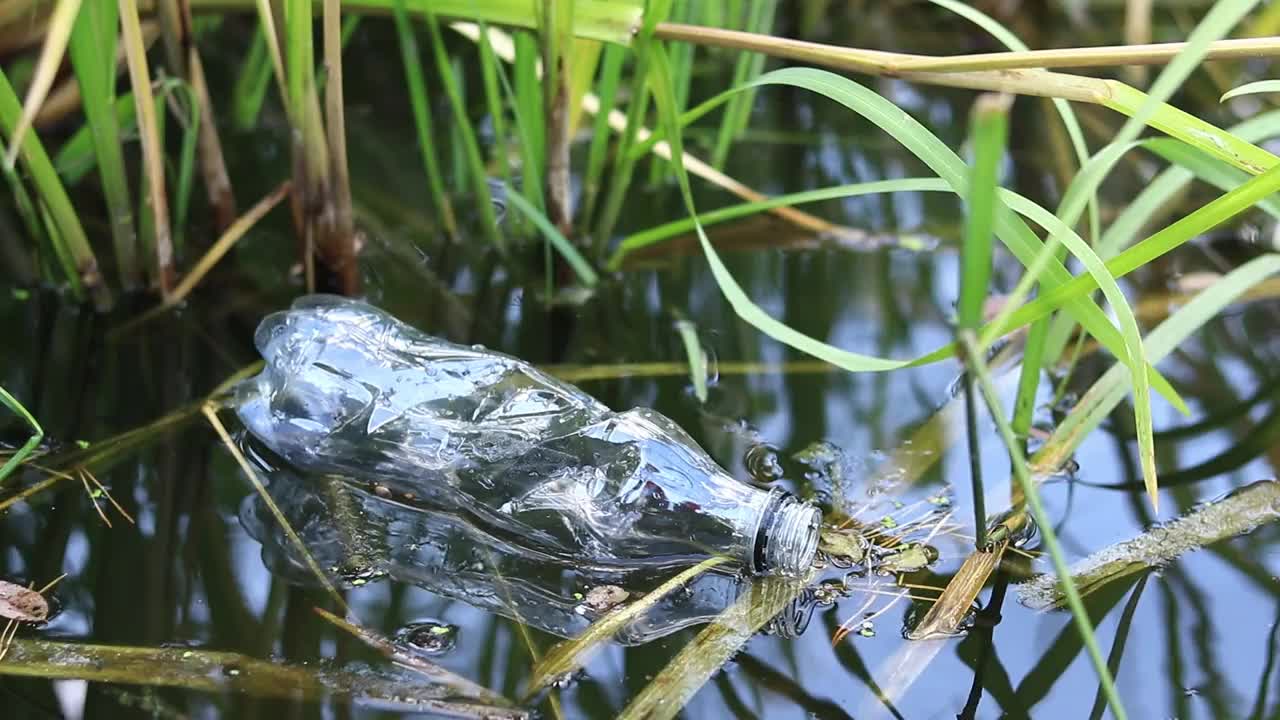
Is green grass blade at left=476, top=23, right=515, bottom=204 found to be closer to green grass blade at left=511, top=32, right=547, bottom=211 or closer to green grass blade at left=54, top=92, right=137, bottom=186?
green grass blade at left=511, top=32, right=547, bottom=211

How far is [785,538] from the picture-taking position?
0.78 meters

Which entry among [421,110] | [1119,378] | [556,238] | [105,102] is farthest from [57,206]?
[1119,378]

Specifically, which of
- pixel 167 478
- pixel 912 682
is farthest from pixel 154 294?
pixel 912 682

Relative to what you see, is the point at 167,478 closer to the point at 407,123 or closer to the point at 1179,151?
the point at 407,123

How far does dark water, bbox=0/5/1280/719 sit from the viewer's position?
2.42 ft

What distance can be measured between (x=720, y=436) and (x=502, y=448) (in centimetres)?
22

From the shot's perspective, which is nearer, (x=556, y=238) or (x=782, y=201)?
(x=782, y=201)

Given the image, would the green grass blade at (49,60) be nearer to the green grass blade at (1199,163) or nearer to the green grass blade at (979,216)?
the green grass blade at (979,216)

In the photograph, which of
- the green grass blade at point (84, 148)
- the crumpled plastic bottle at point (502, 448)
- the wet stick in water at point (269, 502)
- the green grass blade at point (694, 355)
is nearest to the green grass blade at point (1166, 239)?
the crumpled plastic bottle at point (502, 448)

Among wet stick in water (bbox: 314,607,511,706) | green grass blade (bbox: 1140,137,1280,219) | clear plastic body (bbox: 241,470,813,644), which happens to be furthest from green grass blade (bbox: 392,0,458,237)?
green grass blade (bbox: 1140,137,1280,219)

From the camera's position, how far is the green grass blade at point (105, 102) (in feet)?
3.22

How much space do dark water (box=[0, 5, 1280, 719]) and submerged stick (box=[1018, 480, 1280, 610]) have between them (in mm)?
13

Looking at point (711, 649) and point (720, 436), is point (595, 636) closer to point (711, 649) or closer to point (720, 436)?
point (711, 649)

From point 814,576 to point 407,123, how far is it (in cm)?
103
